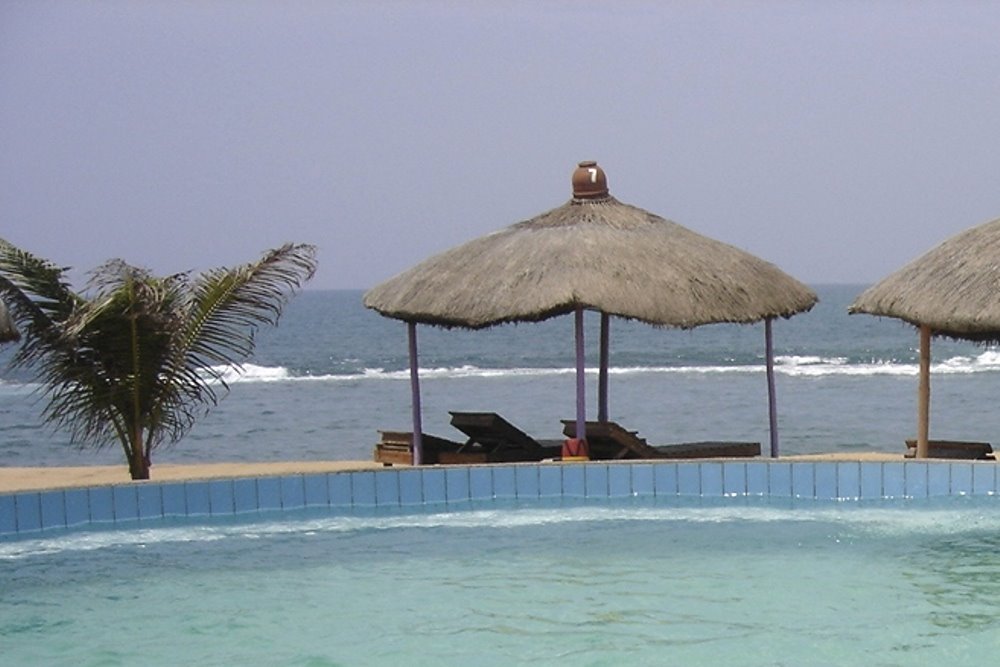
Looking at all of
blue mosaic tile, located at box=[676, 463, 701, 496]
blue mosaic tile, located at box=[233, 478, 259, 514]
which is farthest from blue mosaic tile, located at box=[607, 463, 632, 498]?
blue mosaic tile, located at box=[233, 478, 259, 514]

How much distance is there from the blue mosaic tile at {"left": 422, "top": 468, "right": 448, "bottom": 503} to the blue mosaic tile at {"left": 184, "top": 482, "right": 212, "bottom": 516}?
4.85 ft

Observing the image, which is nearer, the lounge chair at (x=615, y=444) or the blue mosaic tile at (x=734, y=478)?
the blue mosaic tile at (x=734, y=478)

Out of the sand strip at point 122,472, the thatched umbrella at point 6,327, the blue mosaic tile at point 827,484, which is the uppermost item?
the thatched umbrella at point 6,327

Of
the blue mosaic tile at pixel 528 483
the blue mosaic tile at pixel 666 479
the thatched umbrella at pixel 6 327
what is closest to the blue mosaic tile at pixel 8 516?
the thatched umbrella at pixel 6 327

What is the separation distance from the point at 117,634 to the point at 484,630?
6.03ft

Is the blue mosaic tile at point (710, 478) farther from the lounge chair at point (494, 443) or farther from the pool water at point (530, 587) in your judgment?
the lounge chair at point (494, 443)

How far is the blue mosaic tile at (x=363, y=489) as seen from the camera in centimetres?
1050

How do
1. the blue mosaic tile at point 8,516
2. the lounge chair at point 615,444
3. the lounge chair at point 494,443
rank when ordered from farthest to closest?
the lounge chair at point 494,443, the lounge chair at point 615,444, the blue mosaic tile at point 8,516

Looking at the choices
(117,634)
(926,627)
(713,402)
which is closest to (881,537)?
(926,627)

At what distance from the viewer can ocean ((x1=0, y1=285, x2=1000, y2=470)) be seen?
20.8 meters

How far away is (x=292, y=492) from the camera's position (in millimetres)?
10461

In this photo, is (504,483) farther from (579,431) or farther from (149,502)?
(149,502)

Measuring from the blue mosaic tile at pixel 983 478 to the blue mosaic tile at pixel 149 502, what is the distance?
5489 millimetres

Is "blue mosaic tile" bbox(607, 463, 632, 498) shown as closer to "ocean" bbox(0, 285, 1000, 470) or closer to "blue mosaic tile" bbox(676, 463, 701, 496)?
"blue mosaic tile" bbox(676, 463, 701, 496)
